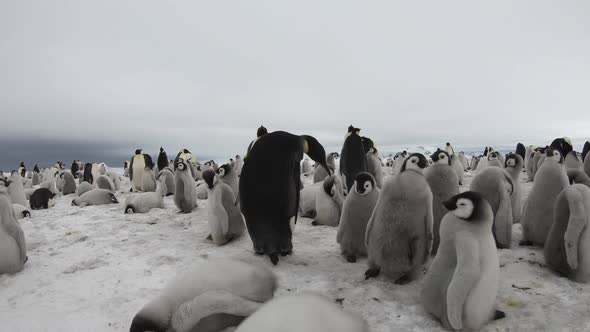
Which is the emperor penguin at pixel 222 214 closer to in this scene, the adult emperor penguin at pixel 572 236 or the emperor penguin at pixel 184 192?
the emperor penguin at pixel 184 192

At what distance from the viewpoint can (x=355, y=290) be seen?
3143 millimetres

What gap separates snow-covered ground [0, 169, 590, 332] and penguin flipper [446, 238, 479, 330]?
241 millimetres

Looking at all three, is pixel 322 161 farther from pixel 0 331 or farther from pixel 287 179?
pixel 0 331

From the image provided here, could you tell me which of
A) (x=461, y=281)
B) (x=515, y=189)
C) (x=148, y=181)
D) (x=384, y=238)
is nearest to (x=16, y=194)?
(x=148, y=181)

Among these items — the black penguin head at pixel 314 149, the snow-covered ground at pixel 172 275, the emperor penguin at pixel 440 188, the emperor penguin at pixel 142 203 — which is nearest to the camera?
the snow-covered ground at pixel 172 275

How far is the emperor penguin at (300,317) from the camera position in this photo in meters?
1.50

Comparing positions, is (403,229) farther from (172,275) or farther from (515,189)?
(515,189)

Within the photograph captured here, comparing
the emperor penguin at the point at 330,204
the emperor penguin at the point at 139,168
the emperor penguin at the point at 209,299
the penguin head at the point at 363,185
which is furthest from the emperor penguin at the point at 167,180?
the emperor penguin at the point at 209,299

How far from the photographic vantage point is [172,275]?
3.52 metres

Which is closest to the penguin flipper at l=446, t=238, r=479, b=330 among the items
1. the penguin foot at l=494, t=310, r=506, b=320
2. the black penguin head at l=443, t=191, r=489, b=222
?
the black penguin head at l=443, t=191, r=489, b=222

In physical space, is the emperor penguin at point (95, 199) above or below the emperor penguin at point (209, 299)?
below

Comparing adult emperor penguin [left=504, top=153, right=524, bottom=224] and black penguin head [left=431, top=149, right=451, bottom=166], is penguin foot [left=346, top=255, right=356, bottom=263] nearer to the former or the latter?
black penguin head [left=431, top=149, right=451, bottom=166]

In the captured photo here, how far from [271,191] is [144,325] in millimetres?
2019

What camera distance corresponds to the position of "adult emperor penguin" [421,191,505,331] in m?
2.39
